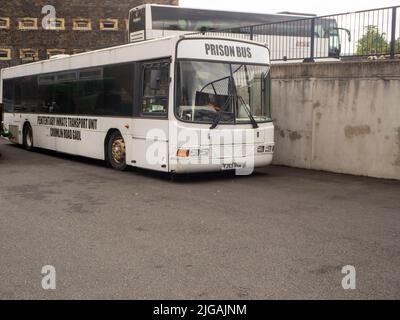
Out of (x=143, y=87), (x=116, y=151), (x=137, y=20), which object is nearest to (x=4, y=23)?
(x=137, y=20)

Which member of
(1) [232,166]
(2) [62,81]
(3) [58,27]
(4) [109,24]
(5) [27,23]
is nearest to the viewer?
(1) [232,166]

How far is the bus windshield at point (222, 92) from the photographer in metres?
11.2

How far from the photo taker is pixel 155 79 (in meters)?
11.8

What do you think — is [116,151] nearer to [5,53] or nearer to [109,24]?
[109,24]

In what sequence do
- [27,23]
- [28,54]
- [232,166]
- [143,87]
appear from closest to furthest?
[232,166] → [143,87] → [27,23] → [28,54]

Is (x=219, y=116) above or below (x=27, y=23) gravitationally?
below

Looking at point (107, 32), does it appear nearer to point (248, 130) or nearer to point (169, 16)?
point (169, 16)

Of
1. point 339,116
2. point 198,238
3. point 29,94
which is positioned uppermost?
point 29,94

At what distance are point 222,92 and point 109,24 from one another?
39907 mm

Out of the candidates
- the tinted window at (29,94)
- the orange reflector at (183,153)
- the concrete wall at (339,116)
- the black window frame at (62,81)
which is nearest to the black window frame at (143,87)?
the black window frame at (62,81)

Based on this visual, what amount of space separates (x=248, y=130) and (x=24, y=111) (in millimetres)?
10296

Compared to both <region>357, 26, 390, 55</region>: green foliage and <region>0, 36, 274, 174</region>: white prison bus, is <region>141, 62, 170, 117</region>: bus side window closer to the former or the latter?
<region>0, 36, 274, 174</region>: white prison bus

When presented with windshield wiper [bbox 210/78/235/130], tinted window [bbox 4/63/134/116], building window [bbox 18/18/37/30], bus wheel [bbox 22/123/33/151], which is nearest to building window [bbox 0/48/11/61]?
building window [bbox 18/18/37/30]

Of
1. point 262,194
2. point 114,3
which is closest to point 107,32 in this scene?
point 114,3
